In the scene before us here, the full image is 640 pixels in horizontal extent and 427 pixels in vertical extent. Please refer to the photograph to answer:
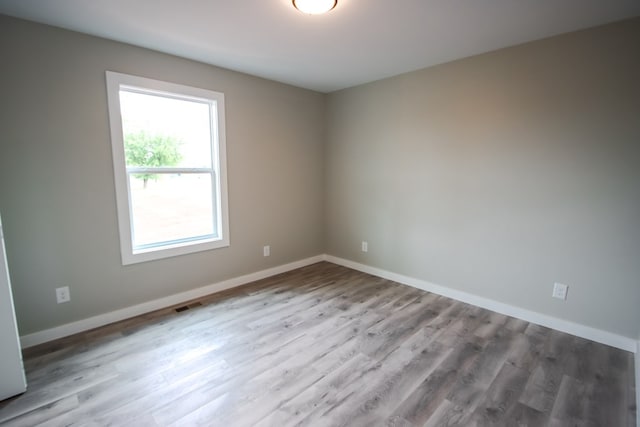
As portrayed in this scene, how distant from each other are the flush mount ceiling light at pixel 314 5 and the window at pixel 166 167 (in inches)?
60.6

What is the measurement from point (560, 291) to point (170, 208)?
142 inches

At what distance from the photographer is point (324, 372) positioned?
2.02 m

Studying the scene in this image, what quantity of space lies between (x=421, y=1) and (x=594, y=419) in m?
2.61

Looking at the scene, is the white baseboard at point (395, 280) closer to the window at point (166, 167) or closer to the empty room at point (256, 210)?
the empty room at point (256, 210)

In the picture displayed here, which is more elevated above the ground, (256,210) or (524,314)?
(256,210)

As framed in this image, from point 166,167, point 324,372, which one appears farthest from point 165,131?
point 324,372

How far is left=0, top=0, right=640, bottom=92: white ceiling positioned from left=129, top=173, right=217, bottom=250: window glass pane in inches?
46.1

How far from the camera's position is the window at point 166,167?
102 inches

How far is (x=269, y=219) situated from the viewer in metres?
3.75

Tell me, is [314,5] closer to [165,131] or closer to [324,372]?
[165,131]

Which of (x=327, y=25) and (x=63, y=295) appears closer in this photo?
(x=327, y=25)

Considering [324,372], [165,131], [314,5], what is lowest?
[324,372]

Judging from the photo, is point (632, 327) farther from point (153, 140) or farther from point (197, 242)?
point (153, 140)

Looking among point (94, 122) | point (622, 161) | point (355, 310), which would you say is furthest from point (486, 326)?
point (94, 122)
